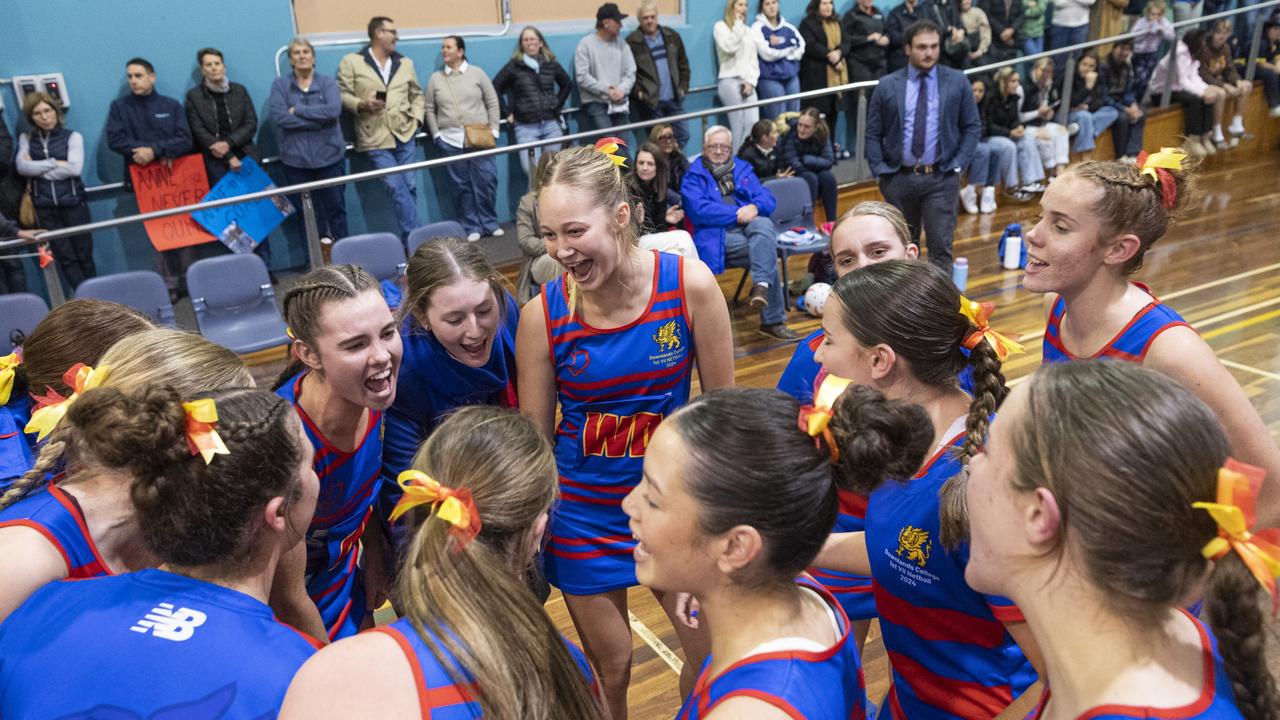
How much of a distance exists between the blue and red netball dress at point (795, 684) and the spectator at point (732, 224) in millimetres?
4887

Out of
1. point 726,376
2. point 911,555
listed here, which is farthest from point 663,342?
point 911,555

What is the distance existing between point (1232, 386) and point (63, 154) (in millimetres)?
6906

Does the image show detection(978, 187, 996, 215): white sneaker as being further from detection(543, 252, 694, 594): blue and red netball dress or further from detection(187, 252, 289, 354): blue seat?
detection(543, 252, 694, 594): blue and red netball dress

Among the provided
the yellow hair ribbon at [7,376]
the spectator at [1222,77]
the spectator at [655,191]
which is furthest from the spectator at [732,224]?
the spectator at [1222,77]

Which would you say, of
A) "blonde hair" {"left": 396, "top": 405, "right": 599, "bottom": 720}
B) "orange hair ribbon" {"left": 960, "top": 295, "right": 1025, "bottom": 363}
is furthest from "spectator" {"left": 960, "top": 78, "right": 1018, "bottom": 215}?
"blonde hair" {"left": 396, "top": 405, "right": 599, "bottom": 720}

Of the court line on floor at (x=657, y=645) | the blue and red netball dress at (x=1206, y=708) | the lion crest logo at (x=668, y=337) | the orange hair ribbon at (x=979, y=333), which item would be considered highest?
the orange hair ribbon at (x=979, y=333)

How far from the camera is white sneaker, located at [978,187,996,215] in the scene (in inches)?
348

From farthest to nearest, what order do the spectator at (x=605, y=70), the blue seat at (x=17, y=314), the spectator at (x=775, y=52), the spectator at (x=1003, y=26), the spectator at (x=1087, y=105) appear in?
the spectator at (x=1003, y=26) < the spectator at (x=1087, y=105) < the spectator at (x=775, y=52) < the spectator at (x=605, y=70) < the blue seat at (x=17, y=314)

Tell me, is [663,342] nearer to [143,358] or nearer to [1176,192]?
[143,358]

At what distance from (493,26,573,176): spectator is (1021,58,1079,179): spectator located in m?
4.52

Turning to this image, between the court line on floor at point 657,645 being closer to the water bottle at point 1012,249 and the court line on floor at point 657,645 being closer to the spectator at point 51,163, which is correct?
the water bottle at point 1012,249

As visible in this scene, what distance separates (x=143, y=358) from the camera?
6.01ft

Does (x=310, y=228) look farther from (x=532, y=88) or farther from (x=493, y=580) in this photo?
(x=493, y=580)

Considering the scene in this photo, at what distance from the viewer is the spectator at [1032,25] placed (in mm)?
9906
